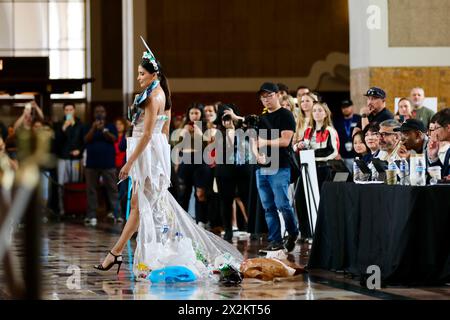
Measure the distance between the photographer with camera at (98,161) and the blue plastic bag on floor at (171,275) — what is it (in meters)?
8.54

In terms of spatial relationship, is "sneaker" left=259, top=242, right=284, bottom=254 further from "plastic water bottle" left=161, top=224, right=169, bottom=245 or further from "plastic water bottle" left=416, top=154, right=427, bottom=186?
"plastic water bottle" left=416, top=154, right=427, bottom=186

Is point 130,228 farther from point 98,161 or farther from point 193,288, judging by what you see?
point 98,161

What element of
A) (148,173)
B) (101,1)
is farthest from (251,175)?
(101,1)

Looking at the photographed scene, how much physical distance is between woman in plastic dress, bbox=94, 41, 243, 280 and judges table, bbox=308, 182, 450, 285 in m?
1.23

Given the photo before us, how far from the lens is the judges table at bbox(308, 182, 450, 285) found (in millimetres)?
8664

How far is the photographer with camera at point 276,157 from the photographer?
1184 cm

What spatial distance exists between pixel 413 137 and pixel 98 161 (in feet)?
31.9

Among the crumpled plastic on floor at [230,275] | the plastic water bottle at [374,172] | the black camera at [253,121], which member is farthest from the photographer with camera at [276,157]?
the crumpled plastic on floor at [230,275]

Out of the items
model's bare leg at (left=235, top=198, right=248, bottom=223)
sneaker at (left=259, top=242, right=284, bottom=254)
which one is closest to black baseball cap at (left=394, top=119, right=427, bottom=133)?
sneaker at (left=259, top=242, right=284, bottom=254)

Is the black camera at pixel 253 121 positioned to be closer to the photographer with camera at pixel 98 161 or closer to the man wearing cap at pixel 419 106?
the man wearing cap at pixel 419 106

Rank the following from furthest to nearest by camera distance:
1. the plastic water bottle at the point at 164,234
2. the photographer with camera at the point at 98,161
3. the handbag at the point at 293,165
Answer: the photographer with camera at the point at 98,161, the handbag at the point at 293,165, the plastic water bottle at the point at 164,234

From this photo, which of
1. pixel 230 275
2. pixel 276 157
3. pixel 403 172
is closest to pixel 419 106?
pixel 276 157

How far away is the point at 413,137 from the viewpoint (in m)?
9.24

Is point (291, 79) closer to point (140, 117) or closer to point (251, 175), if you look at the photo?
point (251, 175)
